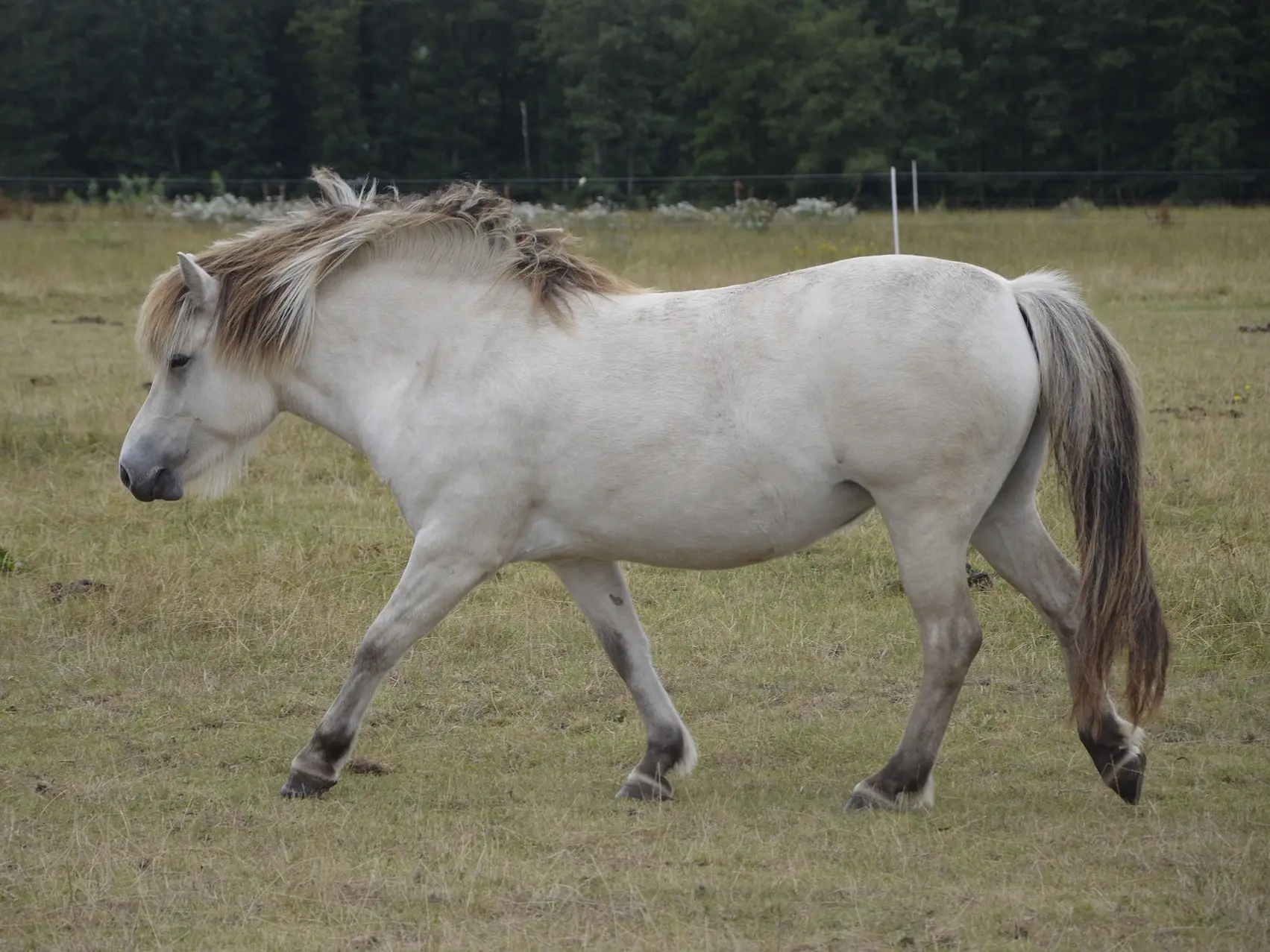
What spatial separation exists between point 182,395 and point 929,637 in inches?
99.6

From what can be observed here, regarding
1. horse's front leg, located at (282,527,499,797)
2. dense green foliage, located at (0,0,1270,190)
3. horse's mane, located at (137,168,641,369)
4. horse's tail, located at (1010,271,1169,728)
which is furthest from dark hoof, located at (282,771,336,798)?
dense green foliage, located at (0,0,1270,190)

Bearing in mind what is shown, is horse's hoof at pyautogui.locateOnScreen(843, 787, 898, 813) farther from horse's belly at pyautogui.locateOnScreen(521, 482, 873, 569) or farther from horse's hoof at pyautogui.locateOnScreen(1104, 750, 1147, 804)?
horse's belly at pyautogui.locateOnScreen(521, 482, 873, 569)

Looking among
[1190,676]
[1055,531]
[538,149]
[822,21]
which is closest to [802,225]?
[1055,531]

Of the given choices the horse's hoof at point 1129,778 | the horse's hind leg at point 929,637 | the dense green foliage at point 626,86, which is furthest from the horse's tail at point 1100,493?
the dense green foliage at point 626,86

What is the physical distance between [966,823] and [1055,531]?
3.24 metres

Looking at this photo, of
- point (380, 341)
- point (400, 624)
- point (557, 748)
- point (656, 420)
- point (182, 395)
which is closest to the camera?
point (656, 420)

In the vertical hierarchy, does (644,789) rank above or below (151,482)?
below

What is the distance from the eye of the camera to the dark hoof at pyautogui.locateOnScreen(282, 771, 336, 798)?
4523mm

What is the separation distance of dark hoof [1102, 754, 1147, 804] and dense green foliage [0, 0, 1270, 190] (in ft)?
122

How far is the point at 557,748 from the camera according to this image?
16.7 ft

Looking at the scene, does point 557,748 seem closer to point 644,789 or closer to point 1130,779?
point 644,789

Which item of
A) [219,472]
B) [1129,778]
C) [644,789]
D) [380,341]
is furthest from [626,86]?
[1129,778]

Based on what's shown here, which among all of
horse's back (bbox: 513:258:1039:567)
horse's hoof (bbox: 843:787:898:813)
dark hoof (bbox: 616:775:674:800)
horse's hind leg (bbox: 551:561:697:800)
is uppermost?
horse's back (bbox: 513:258:1039:567)

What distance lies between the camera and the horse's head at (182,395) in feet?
15.8
